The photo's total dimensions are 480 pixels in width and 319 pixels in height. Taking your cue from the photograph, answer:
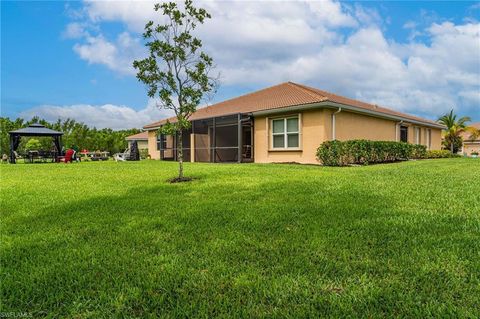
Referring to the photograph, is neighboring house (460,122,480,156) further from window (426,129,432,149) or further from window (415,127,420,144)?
window (415,127,420,144)

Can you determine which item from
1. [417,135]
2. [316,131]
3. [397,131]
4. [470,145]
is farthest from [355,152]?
[470,145]

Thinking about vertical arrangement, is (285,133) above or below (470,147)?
above

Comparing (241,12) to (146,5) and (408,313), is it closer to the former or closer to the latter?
(146,5)

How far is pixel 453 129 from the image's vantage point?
3584cm

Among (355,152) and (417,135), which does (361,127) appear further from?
(417,135)

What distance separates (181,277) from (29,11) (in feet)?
31.8

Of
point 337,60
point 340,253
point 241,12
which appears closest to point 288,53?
point 241,12

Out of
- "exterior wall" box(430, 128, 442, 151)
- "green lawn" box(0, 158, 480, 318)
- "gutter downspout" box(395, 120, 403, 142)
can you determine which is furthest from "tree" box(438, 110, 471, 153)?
"green lawn" box(0, 158, 480, 318)

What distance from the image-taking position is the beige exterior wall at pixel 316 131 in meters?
15.8

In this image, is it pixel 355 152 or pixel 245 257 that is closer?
pixel 245 257

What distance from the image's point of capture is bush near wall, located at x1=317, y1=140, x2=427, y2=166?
14.4 m

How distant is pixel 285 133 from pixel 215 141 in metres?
5.72

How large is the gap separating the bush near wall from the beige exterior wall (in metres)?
1.02

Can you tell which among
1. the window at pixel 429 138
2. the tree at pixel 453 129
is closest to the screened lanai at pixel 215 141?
the window at pixel 429 138
